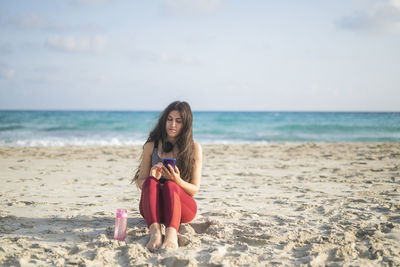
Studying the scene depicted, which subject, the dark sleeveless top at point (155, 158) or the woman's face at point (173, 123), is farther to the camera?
the dark sleeveless top at point (155, 158)

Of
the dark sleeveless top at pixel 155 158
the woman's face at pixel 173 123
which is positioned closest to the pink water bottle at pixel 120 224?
the dark sleeveless top at pixel 155 158

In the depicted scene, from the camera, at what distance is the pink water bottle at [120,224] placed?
323cm

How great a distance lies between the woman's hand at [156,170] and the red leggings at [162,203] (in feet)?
0.12

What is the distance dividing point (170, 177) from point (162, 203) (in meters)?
0.29

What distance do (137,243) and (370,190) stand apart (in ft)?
13.7

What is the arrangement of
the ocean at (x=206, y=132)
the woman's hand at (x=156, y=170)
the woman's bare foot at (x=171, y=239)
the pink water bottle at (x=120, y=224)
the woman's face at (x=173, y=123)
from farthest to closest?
the ocean at (x=206, y=132)
the woman's face at (x=173, y=123)
the woman's hand at (x=156, y=170)
the pink water bottle at (x=120, y=224)
the woman's bare foot at (x=171, y=239)

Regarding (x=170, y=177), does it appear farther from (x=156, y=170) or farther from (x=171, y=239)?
(x=171, y=239)

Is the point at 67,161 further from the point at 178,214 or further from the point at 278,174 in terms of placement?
the point at 178,214

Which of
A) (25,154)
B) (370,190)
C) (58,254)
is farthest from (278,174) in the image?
(25,154)

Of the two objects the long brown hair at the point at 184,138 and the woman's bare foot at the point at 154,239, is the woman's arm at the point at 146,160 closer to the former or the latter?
the long brown hair at the point at 184,138

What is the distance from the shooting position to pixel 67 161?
9078 millimetres

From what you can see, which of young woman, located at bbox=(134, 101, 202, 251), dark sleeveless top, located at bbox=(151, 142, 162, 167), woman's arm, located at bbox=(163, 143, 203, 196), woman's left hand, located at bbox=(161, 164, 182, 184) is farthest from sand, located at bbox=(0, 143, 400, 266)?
dark sleeveless top, located at bbox=(151, 142, 162, 167)

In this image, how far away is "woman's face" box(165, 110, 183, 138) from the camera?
12.0ft

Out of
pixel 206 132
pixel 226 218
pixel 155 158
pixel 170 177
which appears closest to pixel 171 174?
pixel 170 177
